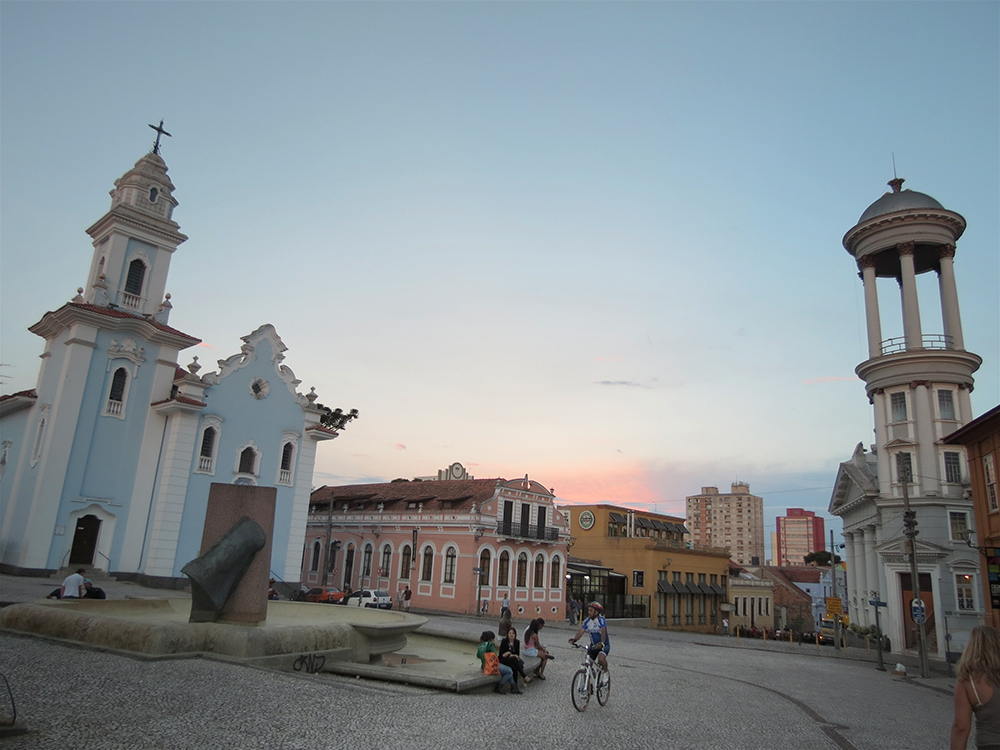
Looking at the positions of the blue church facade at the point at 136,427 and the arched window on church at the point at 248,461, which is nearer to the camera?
the blue church facade at the point at 136,427

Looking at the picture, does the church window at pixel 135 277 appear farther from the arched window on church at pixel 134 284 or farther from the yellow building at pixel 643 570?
the yellow building at pixel 643 570

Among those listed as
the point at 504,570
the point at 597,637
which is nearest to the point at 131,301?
the point at 504,570

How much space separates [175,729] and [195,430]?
1024 inches

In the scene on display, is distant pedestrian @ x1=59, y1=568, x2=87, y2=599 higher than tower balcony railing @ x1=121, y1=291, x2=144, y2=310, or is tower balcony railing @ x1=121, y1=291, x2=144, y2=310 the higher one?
tower balcony railing @ x1=121, y1=291, x2=144, y2=310

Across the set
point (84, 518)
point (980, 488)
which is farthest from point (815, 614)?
point (84, 518)

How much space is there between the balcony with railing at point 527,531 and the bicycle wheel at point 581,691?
2922 centimetres

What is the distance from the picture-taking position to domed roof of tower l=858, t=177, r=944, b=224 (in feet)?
114

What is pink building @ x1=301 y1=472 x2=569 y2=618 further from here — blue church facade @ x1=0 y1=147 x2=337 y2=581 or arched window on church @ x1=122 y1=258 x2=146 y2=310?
arched window on church @ x1=122 y1=258 x2=146 y2=310

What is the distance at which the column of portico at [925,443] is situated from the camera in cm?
3175

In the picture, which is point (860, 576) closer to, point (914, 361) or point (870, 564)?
point (870, 564)

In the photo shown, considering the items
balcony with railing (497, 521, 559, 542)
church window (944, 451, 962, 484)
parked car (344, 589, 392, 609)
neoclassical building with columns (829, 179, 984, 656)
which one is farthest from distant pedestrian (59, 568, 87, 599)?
church window (944, 451, 962, 484)

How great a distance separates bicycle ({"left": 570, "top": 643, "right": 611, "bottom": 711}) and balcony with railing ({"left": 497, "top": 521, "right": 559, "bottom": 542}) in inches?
1123

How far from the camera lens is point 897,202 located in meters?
35.4

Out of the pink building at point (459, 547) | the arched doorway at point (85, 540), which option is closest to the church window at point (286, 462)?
the pink building at point (459, 547)
